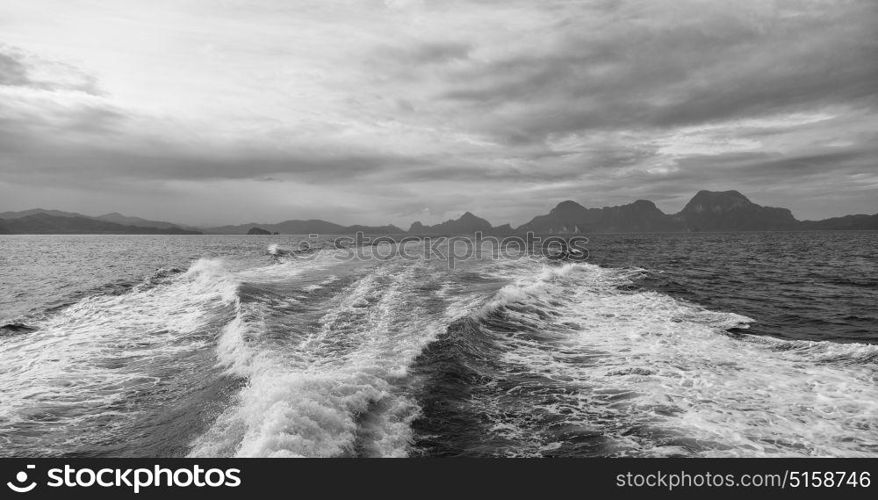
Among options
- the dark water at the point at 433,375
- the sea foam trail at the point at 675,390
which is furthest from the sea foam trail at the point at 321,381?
the sea foam trail at the point at 675,390

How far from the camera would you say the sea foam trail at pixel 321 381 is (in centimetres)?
789

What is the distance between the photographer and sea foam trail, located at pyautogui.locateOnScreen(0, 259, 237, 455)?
31.8 feet

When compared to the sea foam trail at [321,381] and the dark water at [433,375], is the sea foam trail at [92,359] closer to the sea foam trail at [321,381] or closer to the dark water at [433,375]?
the dark water at [433,375]

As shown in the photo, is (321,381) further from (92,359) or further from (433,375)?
(92,359)

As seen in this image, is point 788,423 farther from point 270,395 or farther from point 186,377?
point 186,377

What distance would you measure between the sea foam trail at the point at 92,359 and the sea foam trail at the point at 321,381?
2.12 meters
